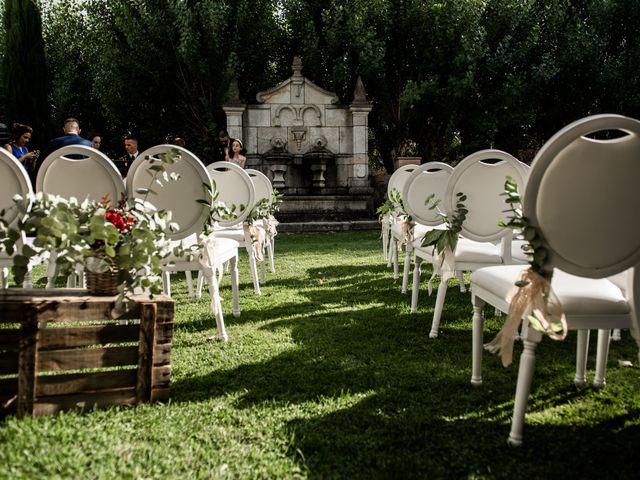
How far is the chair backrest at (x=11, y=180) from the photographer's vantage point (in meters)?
2.85

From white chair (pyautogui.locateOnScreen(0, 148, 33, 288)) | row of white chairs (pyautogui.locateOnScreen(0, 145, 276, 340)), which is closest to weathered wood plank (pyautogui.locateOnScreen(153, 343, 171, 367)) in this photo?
row of white chairs (pyautogui.locateOnScreen(0, 145, 276, 340))

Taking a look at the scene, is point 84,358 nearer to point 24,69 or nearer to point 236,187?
point 236,187

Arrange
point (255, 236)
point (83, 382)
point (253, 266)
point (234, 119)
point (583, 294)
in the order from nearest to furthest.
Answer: point (583, 294)
point (83, 382)
point (255, 236)
point (253, 266)
point (234, 119)

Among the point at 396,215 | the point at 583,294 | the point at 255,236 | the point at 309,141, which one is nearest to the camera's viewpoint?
the point at 583,294

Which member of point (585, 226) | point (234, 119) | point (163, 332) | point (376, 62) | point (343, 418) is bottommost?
point (343, 418)

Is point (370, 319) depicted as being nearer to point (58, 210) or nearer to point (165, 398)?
point (165, 398)

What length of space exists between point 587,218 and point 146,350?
1886 mm

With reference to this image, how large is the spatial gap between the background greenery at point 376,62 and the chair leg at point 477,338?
38.9 ft

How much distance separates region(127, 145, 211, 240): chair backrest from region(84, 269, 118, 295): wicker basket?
747mm

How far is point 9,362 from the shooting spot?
216 centimetres

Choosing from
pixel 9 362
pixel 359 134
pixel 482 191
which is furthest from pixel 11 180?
pixel 359 134

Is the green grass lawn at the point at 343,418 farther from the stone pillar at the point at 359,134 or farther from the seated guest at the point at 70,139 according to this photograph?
the stone pillar at the point at 359,134

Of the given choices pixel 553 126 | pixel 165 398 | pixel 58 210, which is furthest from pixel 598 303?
pixel 553 126

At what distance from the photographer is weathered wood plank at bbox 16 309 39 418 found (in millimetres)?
2139
